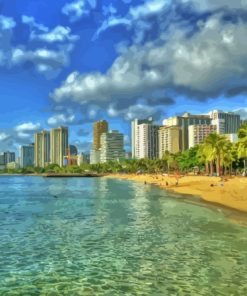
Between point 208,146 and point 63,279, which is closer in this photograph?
point 63,279

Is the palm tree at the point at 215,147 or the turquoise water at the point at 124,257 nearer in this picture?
the turquoise water at the point at 124,257

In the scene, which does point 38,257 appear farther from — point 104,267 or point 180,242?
point 180,242

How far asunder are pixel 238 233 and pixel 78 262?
1385cm

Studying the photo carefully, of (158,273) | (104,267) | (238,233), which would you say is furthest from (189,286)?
(238,233)

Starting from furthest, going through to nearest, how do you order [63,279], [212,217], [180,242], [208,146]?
[208,146] → [212,217] → [180,242] → [63,279]

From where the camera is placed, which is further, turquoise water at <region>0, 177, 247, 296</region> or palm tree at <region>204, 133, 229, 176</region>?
palm tree at <region>204, 133, 229, 176</region>

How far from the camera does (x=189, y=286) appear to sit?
1858cm

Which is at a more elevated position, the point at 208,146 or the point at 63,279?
the point at 208,146

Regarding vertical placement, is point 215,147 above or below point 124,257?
above

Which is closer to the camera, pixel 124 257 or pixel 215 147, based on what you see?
pixel 124 257

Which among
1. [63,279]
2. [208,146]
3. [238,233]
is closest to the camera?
[63,279]

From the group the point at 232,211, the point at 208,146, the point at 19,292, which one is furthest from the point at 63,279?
the point at 208,146

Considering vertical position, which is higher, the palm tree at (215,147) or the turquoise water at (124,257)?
the palm tree at (215,147)

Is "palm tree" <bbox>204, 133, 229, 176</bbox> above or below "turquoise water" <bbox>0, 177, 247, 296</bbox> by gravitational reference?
above
